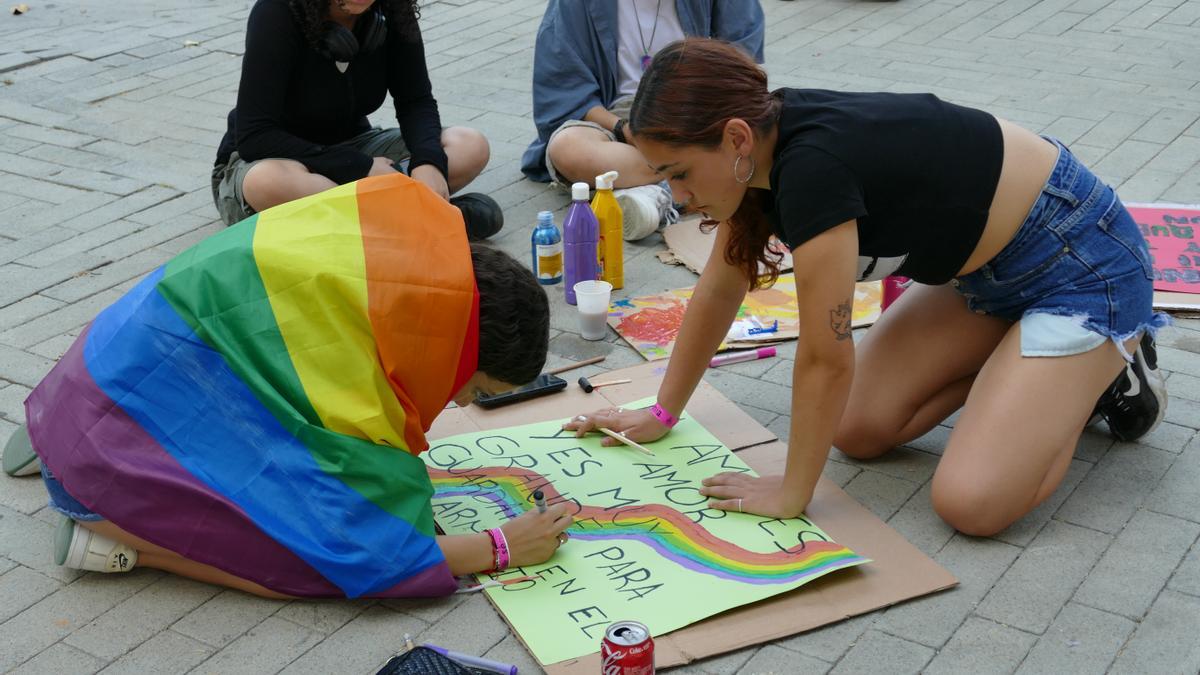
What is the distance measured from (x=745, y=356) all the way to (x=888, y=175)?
3.50 feet

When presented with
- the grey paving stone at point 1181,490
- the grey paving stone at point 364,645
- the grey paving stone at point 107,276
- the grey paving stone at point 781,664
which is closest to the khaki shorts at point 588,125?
the grey paving stone at point 107,276

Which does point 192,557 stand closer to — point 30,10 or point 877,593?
point 877,593

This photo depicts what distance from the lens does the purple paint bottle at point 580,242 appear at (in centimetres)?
365

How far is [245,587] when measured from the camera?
2396 millimetres

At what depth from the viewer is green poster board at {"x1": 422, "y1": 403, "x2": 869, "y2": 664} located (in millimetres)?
2309

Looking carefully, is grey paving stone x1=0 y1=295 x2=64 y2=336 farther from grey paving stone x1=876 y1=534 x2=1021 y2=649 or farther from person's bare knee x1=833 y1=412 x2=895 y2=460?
grey paving stone x1=876 y1=534 x2=1021 y2=649

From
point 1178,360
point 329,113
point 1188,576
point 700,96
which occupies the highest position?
point 700,96

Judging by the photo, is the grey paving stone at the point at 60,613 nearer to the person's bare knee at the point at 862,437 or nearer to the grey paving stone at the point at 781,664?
the grey paving stone at the point at 781,664

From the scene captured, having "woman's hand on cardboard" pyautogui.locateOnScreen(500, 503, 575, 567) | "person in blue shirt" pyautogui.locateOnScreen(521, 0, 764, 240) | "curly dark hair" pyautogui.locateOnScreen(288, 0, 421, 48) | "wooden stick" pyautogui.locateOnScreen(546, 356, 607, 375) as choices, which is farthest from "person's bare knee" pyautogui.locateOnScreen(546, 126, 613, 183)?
"woman's hand on cardboard" pyautogui.locateOnScreen(500, 503, 575, 567)

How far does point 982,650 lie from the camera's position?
223cm

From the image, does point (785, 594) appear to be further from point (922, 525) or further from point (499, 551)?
point (499, 551)

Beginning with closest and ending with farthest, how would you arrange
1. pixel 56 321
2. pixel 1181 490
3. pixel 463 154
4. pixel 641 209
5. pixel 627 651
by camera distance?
1. pixel 627 651
2. pixel 1181 490
3. pixel 56 321
4. pixel 641 209
5. pixel 463 154

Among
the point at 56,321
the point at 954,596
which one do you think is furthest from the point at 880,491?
the point at 56,321

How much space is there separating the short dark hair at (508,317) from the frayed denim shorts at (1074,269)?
974 mm
